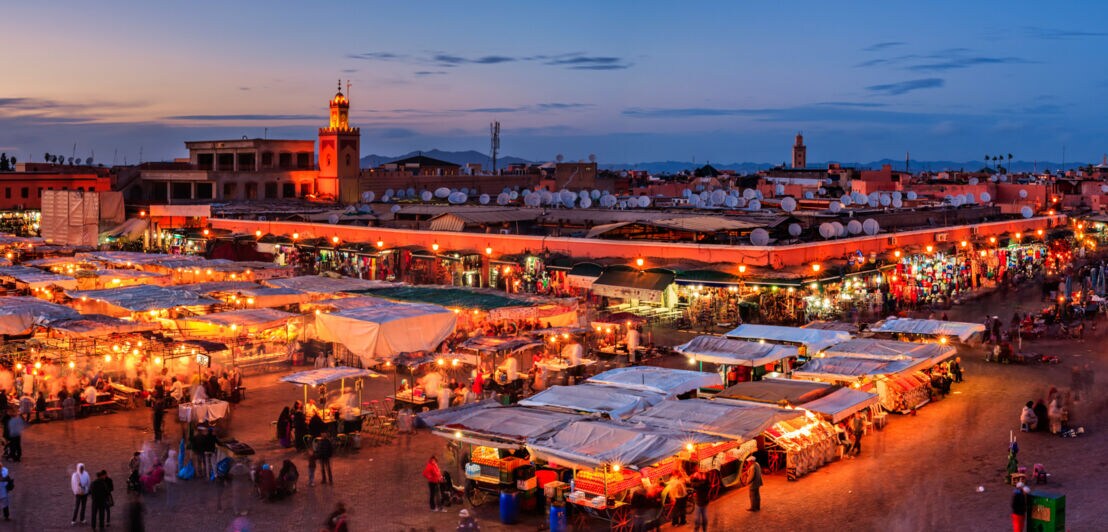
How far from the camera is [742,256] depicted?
27375 millimetres

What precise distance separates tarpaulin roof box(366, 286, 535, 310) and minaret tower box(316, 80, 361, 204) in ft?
120

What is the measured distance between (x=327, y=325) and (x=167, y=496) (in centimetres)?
710

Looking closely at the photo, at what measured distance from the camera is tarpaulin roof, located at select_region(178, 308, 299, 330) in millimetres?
21188

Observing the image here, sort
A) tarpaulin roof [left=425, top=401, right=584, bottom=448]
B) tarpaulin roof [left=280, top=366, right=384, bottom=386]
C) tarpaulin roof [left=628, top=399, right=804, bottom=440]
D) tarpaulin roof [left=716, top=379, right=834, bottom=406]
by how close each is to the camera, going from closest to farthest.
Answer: tarpaulin roof [left=425, top=401, right=584, bottom=448]
tarpaulin roof [left=628, top=399, right=804, bottom=440]
tarpaulin roof [left=716, top=379, right=834, bottom=406]
tarpaulin roof [left=280, top=366, right=384, bottom=386]

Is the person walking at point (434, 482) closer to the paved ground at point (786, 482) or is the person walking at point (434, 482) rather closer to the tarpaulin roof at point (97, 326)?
the paved ground at point (786, 482)

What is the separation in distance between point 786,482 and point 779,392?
1976 millimetres

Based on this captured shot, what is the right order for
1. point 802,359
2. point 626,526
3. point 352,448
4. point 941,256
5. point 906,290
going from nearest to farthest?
point 626,526
point 352,448
point 802,359
point 906,290
point 941,256

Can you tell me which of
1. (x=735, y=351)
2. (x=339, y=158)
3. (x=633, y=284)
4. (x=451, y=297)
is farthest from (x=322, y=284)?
(x=339, y=158)

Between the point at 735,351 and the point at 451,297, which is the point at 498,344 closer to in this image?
the point at 735,351

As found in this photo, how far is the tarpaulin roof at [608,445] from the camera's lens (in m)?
12.3

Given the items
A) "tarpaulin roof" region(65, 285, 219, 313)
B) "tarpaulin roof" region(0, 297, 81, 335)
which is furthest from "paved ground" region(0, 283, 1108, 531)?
"tarpaulin roof" region(65, 285, 219, 313)

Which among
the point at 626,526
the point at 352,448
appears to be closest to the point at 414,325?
the point at 352,448

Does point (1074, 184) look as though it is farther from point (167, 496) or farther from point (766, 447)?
point (167, 496)

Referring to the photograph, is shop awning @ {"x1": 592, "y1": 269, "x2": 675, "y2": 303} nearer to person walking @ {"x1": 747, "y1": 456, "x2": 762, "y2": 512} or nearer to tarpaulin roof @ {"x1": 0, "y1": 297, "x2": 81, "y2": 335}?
tarpaulin roof @ {"x1": 0, "y1": 297, "x2": 81, "y2": 335}
